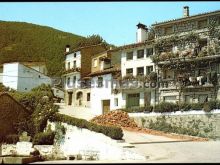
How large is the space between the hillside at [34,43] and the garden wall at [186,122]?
47947mm

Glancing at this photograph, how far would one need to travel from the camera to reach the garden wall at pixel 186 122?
127 feet

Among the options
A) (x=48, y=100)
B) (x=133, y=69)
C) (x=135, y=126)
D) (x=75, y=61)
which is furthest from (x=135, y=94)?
(x=75, y=61)

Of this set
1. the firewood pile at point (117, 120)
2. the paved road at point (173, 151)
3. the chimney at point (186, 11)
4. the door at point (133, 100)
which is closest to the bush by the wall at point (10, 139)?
the firewood pile at point (117, 120)

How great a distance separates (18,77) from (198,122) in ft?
109

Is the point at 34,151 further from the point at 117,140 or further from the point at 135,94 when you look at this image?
the point at 135,94

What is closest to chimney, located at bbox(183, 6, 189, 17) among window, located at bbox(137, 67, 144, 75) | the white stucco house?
window, located at bbox(137, 67, 144, 75)

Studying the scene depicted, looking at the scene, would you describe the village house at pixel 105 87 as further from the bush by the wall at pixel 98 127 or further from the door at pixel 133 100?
the bush by the wall at pixel 98 127

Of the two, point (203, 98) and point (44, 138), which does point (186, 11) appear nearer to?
point (203, 98)

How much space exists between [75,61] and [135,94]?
751 inches

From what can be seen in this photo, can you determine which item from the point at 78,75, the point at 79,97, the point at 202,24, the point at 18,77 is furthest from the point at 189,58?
the point at 18,77

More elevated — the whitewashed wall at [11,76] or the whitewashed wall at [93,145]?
the whitewashed wall at [11,76]

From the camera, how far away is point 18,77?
6162 cm

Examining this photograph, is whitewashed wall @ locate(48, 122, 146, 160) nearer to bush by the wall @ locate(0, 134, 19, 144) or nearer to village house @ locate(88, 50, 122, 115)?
bush by the wall @ locate(0, 134, 19, 144)

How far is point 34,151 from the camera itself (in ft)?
105
